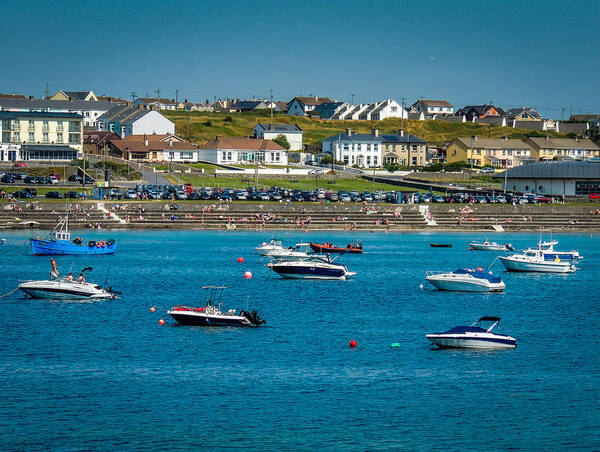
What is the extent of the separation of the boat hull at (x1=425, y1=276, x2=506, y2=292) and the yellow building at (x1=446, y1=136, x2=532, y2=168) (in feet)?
372

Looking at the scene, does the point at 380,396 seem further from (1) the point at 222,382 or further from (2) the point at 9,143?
(2) the point at 9,143

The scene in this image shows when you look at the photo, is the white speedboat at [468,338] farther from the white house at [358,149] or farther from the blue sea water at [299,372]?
the white house at [358,149]

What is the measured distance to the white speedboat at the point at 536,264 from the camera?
80812 mm

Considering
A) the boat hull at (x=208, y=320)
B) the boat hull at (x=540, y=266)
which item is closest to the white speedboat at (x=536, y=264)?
the boat hull at (x=540, y=266)

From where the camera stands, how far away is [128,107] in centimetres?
19175

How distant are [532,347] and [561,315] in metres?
11.1

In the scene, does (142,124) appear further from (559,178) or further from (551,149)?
(551,149)

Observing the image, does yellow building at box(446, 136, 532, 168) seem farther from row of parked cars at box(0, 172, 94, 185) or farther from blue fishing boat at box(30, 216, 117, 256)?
blue fishing boat at box(30, 216, 117, 256)

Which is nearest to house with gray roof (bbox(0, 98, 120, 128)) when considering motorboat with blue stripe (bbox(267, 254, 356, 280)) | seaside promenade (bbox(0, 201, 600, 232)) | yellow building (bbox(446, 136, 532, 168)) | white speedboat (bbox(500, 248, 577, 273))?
yellow building (bbox(446, 136, 532, 168))

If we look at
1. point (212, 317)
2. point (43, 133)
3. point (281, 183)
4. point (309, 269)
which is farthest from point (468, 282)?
point (43, 133)

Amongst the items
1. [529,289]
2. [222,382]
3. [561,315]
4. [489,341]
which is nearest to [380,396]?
[222,382]

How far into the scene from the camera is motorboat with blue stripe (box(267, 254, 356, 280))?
72688 mm

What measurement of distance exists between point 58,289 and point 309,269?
20163 millimetres

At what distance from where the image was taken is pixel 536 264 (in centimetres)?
8094
